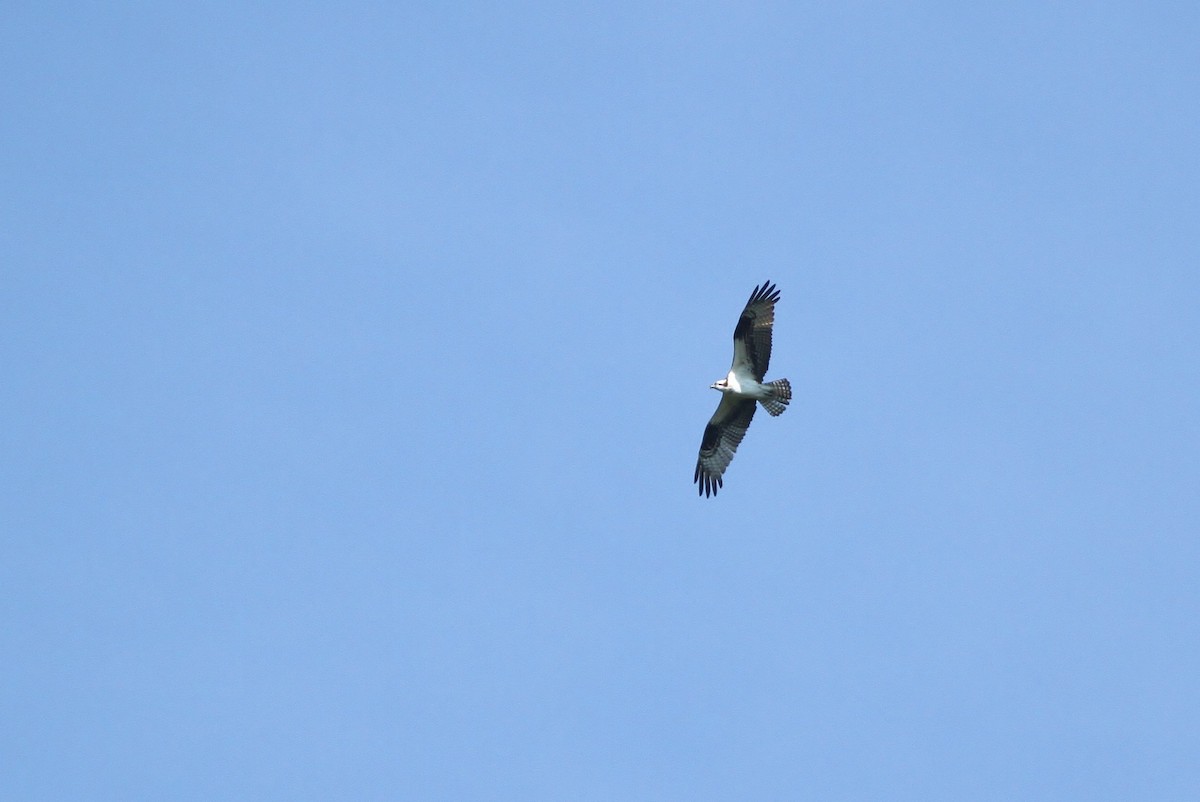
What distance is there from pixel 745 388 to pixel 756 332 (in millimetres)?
1264

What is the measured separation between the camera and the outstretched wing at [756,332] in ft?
105

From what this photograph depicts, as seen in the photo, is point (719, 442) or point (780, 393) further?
point (719, 442)

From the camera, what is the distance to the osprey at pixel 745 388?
105 ft

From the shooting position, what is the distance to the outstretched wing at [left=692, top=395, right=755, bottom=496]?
1329 inches

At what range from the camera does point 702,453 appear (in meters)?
34.5

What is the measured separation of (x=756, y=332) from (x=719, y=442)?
3.31 metres

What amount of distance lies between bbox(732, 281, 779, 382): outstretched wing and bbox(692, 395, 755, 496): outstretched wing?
1.46 metres

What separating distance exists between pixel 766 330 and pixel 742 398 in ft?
5.69

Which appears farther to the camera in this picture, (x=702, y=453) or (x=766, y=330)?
(x=702, y=453)

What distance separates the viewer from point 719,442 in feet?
113

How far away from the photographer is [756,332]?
32.1 m

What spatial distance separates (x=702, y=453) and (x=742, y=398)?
2047 mm

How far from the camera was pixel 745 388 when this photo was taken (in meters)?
32.6

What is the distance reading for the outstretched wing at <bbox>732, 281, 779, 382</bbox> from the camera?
31.9 meters
